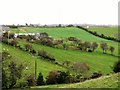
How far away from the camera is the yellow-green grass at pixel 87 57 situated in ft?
281

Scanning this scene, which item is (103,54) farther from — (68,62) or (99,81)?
(99,81)

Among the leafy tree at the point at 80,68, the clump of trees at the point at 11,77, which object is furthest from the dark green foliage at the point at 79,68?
the clump of trees at the point at 11,77

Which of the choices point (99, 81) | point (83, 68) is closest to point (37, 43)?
point (83, 68)

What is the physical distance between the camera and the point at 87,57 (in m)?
92.2

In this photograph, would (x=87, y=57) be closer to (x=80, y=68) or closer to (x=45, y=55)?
(x=45, y=55)

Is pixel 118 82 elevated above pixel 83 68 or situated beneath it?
elevated above

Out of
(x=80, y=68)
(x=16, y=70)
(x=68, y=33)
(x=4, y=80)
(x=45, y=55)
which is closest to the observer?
(x=4, y=80)

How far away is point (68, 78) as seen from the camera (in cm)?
5838

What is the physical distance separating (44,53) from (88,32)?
2087 inches

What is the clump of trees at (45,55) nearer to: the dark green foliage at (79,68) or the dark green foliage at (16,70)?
the dark green foliage at (79,68)

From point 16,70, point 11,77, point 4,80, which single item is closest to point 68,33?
point 16,70

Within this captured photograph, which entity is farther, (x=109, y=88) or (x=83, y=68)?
(x=83, y=68)

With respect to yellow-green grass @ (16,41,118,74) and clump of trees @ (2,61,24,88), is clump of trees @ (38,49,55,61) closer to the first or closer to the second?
yellow-green grass @ (16,41,118,74)

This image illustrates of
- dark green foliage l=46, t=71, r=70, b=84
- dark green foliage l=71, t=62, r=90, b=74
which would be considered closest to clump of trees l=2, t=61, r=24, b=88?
dark green foliage l=46, t=71, r=70, b=84
